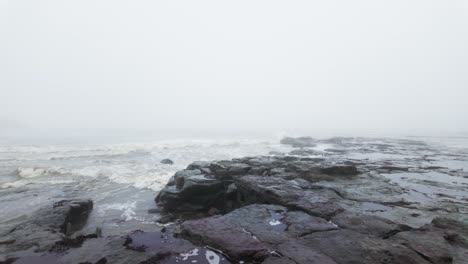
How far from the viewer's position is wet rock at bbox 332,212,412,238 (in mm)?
5949

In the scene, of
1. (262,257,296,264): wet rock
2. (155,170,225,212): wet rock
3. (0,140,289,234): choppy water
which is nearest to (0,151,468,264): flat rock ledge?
→ (262,257,296,264): wet rock

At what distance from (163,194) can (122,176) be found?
789cm

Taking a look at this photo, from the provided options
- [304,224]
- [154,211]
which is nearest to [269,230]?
[304,224]

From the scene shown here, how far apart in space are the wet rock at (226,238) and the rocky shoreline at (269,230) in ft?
0.07

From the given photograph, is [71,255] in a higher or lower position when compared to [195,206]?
higher

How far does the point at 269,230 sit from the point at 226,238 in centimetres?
108

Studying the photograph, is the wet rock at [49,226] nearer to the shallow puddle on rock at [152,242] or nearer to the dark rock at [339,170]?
the shallow puddle on rock at [152,242]

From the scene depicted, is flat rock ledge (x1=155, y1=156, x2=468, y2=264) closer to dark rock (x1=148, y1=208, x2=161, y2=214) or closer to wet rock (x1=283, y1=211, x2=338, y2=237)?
wet rock (x1=283, y1=211, x2=338, y2=237)

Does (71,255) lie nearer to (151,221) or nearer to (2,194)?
(151,221)

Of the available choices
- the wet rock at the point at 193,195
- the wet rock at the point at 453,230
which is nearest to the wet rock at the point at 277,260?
the wet rock at the point at 453,230

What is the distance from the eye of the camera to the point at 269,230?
5953 millimetres

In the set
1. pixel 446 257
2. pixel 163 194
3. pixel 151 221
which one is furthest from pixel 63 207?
pixel 446 257

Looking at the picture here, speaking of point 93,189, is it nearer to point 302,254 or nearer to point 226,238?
point 226,238

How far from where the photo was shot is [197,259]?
4832 millimetres
